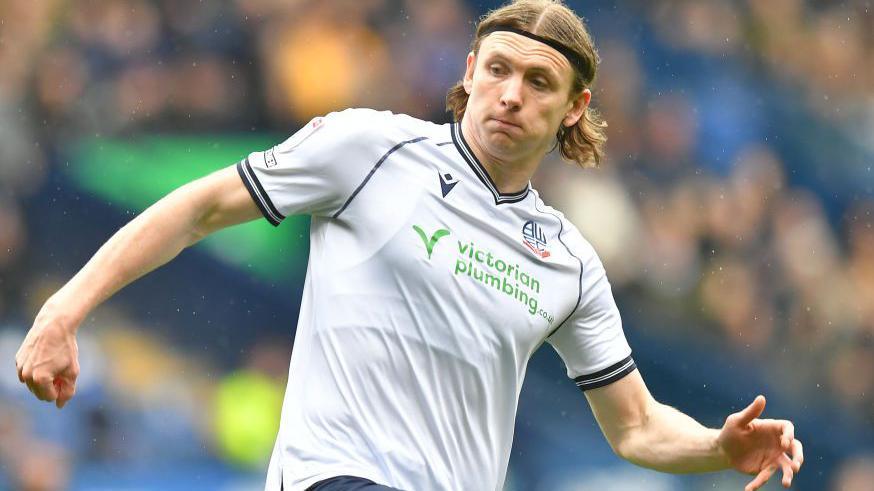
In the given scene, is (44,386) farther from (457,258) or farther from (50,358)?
(457,258)

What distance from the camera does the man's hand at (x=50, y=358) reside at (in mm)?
3287

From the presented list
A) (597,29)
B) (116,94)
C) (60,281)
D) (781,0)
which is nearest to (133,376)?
(60,281)

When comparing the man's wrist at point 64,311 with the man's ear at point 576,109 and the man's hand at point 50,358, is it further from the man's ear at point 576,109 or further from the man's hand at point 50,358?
the man's ear at point 576,109

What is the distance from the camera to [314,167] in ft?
12.5

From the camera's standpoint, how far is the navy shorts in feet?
11.8

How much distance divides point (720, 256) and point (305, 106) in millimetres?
2882

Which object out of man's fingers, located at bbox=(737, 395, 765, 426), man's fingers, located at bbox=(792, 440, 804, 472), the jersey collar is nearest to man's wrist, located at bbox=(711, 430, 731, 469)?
man's fingers, located at bbox=(737, 395, 765, 426)

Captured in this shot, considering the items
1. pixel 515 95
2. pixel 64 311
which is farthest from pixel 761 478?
pixel 64 311

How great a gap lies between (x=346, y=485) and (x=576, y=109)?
1612mm

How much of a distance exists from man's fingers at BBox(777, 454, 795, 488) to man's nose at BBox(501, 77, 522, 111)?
1299 millimetres

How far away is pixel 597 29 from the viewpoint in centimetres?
913

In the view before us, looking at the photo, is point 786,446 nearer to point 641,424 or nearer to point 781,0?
point 641,424

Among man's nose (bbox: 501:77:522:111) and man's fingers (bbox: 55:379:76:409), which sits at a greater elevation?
man's nose (bbox: 501:77:522:111)

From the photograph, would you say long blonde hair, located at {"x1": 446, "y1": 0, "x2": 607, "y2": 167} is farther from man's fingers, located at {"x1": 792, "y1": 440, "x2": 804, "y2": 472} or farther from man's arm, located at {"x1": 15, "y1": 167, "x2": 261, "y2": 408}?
man's fingers, located at {"x1": 792, "y1": 440, "x2": 804, "y2": 472}
